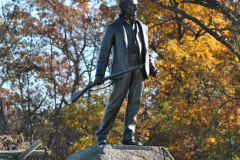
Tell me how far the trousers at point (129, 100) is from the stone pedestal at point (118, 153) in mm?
379

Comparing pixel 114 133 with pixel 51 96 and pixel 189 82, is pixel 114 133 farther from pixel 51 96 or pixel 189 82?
pixel 51 96

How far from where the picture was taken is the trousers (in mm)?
4520

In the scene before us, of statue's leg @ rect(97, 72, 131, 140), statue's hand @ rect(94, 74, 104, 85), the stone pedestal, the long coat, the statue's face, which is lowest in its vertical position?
the stone pedestal

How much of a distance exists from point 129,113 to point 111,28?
47.5 inches

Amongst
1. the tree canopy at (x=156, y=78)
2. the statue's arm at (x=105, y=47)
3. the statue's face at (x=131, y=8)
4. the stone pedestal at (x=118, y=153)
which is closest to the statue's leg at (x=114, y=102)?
the statue's arm at (x=105, y=47)

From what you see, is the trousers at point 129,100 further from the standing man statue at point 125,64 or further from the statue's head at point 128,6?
the statue's head at point 128,6

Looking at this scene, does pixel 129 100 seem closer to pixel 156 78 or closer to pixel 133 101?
pixel 133 101

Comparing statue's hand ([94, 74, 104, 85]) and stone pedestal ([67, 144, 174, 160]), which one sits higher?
statue's hand ([94, 74, 104, 85])

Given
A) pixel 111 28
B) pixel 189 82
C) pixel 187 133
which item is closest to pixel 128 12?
pixel 111 28

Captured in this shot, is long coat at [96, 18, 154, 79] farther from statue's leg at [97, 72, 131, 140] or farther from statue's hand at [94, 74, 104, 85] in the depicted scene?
statue's leg at [97, 72, 131, 140]

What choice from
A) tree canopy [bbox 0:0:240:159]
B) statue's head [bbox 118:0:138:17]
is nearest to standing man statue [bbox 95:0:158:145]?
statue's head [bbox 118:0:138:17]

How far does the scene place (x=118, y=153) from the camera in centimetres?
404

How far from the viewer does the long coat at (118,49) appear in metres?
4.55

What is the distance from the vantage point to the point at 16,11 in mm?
20750
